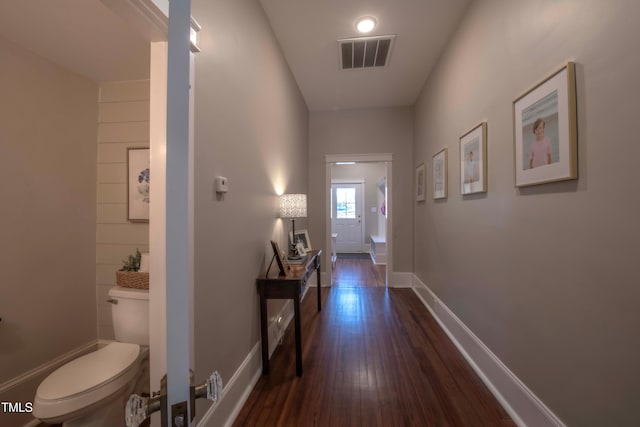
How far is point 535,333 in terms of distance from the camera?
1.33 m

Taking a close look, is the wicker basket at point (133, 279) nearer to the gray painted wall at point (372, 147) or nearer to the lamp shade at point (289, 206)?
the lamp shade at point (289, 206)

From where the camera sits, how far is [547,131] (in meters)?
1.23

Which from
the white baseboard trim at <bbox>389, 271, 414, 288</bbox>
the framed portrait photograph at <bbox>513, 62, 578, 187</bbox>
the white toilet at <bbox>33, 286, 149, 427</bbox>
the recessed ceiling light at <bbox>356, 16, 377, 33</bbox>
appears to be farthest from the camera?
the white baseboard trim at <bbox>389, 271, 414, 288</bbox>

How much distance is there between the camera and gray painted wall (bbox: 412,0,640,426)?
2.95 ft

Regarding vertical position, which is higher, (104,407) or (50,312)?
(50,312)

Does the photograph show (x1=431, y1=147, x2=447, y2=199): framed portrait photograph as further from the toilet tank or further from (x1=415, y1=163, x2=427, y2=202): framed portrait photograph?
the toilet tank

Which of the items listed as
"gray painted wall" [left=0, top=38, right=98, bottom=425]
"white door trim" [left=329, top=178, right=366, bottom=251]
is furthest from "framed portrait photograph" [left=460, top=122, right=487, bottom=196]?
"white door trim" [left=329, top=178, right=366, bottom=251]

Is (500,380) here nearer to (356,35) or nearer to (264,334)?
(264,334)

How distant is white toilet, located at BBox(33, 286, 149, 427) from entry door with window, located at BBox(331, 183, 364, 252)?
6024 mm

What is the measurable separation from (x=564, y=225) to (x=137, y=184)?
2.80 meters

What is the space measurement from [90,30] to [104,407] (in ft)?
7.43

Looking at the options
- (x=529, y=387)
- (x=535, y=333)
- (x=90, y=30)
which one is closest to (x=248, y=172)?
→ (x=90, y=30)

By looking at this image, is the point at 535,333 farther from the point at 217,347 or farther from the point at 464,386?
the point at 217,347

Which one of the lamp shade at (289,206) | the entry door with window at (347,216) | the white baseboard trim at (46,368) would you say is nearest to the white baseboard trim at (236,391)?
the lamp shade at (289,206)
